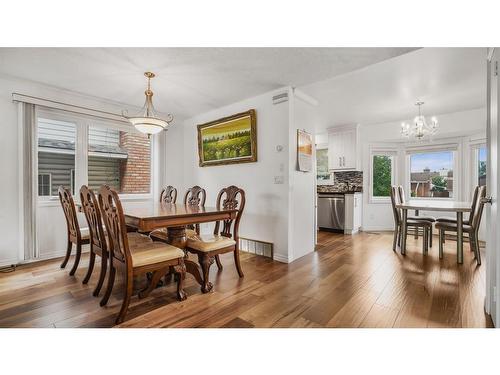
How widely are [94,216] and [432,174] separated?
5.98 metres

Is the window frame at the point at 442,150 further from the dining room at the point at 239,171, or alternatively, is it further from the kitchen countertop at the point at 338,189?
the kitchen countertop at the point at 338,189

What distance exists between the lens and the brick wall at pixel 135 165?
12.8ft

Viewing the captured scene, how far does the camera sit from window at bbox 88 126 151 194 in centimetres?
356

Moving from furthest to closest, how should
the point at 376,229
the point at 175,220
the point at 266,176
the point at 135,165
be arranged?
the point at 376,229
the point at 135,165
the point at 266,176
the point at 175,220

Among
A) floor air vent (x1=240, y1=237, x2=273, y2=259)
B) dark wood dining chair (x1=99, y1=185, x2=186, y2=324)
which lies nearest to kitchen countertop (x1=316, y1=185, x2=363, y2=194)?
floor air vent (x1=240, y1=237, x2=273, y2=259)

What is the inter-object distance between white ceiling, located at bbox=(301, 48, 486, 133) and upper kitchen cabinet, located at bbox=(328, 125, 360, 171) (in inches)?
23.3

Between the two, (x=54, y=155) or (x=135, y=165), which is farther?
(x=135, y=165)

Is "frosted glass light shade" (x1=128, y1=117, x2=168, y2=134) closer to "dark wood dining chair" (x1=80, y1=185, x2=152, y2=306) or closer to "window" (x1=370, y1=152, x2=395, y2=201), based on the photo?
"dark wood dining chair" (x1=80, y1=185, x2=152, y2=306)

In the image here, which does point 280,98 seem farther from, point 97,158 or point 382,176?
point 382,176

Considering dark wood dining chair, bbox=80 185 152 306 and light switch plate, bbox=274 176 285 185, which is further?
light switch plate, bbox=274 176 285 185

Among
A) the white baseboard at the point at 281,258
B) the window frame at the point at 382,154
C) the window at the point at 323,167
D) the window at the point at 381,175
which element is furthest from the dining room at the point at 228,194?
the window at the point at 323,167

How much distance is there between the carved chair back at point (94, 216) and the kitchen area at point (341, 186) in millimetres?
4282

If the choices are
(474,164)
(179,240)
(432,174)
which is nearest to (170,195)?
(179,240)

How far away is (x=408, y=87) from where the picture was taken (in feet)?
10.5
